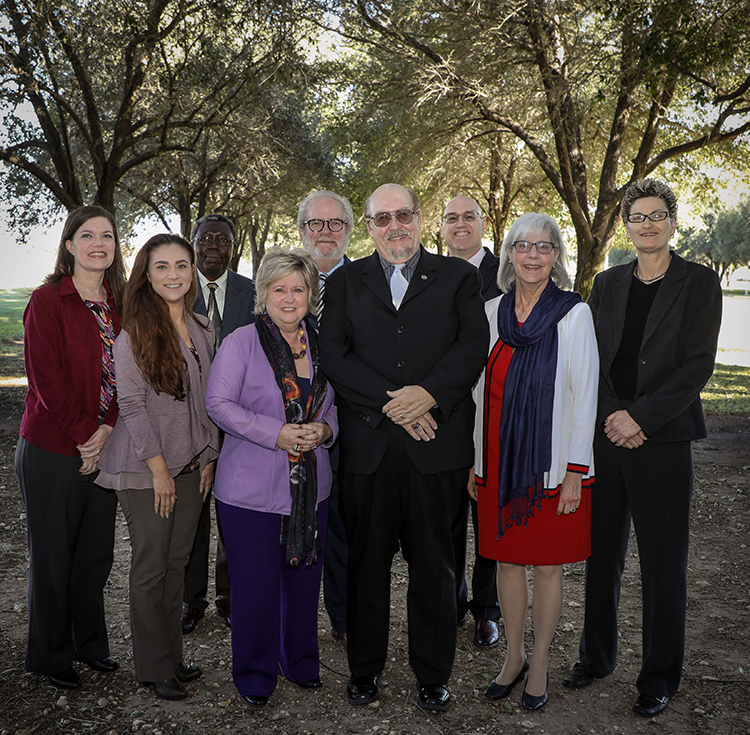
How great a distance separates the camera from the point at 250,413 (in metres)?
3.50

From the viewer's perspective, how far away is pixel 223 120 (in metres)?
13.1

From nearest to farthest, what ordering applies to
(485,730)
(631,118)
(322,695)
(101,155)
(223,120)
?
(485,730)
(322,695)
(101,155)
(223,120)
(631,118)

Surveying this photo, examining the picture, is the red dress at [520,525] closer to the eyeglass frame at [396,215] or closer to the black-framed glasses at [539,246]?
the black-framed glasses at [539,246]

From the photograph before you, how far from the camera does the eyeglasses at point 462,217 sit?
200 inches

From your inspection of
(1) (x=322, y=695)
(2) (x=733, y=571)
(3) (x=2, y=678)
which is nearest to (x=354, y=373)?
(1) (x=322, y=695)

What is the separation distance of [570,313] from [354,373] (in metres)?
1.12

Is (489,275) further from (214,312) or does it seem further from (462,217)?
(214,312)

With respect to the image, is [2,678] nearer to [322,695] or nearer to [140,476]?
[140,476]

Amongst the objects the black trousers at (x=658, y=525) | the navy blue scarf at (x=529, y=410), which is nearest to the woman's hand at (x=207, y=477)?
the navy blue scarf at (x=529, y=410)

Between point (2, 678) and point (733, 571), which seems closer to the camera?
point (2, 678)

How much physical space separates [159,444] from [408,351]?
1.35 meters

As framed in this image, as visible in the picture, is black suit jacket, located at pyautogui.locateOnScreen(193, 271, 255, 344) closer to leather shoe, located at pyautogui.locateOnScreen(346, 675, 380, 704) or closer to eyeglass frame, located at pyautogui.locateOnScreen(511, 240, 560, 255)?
eyeglass frame, located at pyautogui.locateOnScreen(511, 240, 560, 255)

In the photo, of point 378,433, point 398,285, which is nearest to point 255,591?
point 378,433

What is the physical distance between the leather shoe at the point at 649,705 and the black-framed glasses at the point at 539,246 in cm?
237
